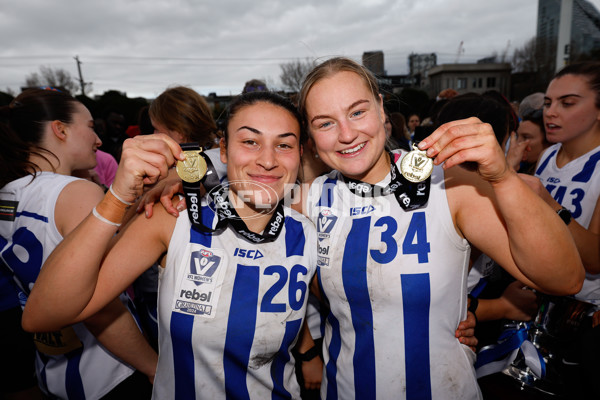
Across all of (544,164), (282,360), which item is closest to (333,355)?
(282,360)

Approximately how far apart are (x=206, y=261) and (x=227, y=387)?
70cm

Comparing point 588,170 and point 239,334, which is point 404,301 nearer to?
point 239,334

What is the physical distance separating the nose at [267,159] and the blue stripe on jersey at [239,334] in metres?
0.62

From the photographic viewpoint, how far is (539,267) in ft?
4.45

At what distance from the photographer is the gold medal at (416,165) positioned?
1493 mm

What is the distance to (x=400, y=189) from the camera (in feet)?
5.71

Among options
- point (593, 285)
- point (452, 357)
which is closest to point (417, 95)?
point (593, 285)

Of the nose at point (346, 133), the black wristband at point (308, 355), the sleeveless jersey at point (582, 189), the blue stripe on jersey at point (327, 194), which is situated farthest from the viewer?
the sleeveless jersey at point (582, 189)

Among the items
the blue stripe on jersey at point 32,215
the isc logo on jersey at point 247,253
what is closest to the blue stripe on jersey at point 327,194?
the isc logo on jersey at point 247,253

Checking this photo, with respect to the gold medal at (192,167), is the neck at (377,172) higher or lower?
lower

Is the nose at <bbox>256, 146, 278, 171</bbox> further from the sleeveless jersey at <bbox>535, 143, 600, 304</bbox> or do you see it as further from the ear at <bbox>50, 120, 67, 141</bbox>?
the sleeveless jersey at <bbox>535, 143, 600, 304</bbox>

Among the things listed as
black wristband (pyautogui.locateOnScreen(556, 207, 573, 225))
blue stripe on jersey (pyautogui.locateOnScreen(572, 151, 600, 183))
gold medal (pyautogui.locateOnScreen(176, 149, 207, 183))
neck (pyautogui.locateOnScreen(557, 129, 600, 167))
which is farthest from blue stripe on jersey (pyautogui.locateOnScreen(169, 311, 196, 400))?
neck (pyautogui.locateOnScreen(557, 129, 600, 167))

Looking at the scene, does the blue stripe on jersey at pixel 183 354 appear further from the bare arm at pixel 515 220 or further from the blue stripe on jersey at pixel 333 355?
the bare arm at pixel 515 220

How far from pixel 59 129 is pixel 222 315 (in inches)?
76.4
